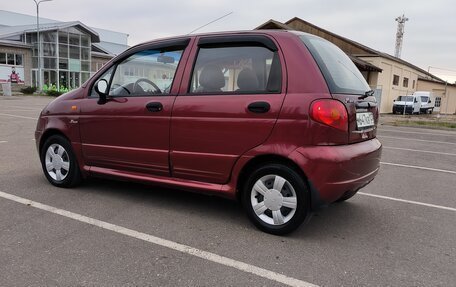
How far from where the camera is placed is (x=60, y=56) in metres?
40.5

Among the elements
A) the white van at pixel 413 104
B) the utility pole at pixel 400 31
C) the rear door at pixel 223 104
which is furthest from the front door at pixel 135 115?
the utility pole at pixel 400 31

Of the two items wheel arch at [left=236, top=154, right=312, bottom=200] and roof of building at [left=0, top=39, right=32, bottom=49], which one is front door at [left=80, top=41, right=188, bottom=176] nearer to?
wheel arch at [left=236, top=154, right=312, bottom=200]

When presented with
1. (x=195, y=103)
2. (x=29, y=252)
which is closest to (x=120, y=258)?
(x=29, y=252)

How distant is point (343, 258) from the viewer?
Result: 10.9 feet

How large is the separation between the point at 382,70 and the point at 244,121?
2918 centimetres

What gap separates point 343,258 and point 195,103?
1968 mm

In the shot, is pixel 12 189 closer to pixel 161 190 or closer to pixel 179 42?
pixel 161 190

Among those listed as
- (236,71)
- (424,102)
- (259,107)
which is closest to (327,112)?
(259,107)

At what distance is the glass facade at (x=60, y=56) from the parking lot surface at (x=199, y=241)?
1522 inches

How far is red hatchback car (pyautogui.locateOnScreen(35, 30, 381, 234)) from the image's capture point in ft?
11.4

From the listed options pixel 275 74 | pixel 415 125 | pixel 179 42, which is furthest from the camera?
pixel 415 125

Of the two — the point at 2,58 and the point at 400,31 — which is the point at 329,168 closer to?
the point at 2,58

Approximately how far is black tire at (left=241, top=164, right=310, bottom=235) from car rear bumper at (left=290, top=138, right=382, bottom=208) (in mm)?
107

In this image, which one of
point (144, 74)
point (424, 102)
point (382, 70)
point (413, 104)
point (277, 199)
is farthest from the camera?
point (424, 102)
